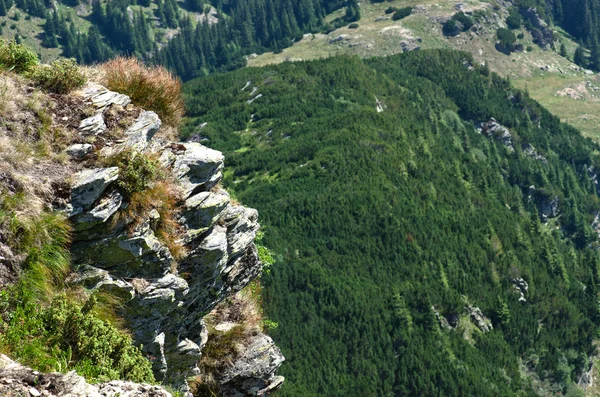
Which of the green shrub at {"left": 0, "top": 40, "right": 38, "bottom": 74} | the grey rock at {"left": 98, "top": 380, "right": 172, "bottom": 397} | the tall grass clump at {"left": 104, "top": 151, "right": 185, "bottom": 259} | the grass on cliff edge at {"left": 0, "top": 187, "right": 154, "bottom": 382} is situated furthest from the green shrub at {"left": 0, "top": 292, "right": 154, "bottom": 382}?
the green shrub at {"left": 0, "top": 40, "right": 38, "bottom": 74}

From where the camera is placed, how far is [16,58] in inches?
850

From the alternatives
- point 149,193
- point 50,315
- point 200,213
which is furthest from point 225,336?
point 50,315

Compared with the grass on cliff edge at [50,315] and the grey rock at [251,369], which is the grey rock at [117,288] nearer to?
the grass on cliff edge at [50,315]

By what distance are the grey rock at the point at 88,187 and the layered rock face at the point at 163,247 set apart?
25 millimetres

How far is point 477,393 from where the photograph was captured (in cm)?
16038

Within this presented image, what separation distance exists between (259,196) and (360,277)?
119 feet

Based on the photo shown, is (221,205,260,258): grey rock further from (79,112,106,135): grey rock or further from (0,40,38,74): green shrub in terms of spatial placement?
(0,40,38,74): green shrub

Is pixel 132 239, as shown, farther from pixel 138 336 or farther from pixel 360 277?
pixel 360 277

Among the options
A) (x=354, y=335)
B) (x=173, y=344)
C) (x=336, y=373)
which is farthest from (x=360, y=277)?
(x=173, y=344)

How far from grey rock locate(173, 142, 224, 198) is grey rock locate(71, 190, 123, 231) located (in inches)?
118

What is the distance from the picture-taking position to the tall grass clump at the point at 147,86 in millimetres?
23703

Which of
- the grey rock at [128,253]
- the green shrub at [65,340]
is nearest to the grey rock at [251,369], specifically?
the grey rock at [128,253]

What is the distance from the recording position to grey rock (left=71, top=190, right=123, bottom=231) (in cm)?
1830

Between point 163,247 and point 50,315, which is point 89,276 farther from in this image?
point 163,247
